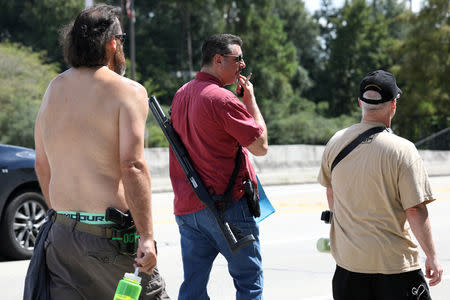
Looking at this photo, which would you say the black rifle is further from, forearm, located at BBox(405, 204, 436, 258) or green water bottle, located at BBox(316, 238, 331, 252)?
forearm, located at BBox(405, 204, 436, 258)

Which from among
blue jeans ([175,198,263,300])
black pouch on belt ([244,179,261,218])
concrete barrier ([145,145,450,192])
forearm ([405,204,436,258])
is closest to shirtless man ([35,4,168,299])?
blue jeans ([175,198,263,300])

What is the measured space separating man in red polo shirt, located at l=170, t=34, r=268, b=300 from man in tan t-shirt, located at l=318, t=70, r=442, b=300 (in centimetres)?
64

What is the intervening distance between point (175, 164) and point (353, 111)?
58.1 metres

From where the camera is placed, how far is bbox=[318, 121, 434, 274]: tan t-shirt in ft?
11.1

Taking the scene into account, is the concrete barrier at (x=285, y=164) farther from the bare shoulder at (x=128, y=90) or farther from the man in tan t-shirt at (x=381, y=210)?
the bare shoulder at (x=128, y=90)

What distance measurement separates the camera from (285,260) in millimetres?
7848

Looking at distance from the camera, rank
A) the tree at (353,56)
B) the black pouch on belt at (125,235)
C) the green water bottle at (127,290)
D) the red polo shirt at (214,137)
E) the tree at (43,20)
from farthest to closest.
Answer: the tree at (353,56), the tree at (43,20), the red polo shirt at (214,137), the black pouch on belt at (125,235), the green water bottle at (127,290)

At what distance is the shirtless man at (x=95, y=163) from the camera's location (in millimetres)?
3027

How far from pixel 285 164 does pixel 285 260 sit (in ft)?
44.6

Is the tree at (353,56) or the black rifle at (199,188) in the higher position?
the black rifle at (199,188)

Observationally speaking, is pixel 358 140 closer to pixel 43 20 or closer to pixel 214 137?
pixel 214 137

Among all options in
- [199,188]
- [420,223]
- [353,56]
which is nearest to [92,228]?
[199,188]

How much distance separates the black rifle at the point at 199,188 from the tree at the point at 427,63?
31.5 metres

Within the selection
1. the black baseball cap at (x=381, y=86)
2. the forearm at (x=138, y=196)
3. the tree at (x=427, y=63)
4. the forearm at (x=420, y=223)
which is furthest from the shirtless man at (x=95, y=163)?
the tree at (x=427, y=63)
